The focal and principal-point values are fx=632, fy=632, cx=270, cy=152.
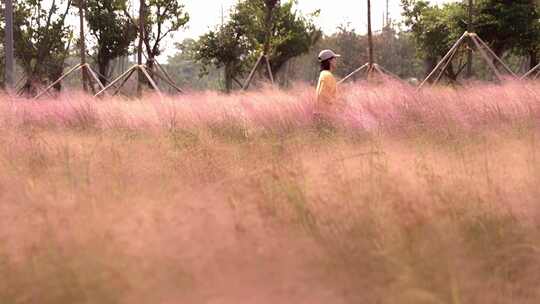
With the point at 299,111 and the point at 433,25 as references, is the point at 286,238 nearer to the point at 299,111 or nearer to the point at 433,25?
the point at 299,111

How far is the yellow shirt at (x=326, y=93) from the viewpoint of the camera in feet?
21.3

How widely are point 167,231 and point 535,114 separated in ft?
17.8

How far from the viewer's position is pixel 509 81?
9.31 meters

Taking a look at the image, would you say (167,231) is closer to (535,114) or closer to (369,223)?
(369,223)

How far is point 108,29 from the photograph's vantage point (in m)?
27.6

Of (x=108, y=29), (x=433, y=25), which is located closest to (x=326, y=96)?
(x=108, y=29)

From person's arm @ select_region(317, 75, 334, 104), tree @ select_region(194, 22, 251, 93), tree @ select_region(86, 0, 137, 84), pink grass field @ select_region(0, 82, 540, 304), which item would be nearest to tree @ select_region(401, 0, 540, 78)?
tree @ select_region(194, 22, 251, 93)

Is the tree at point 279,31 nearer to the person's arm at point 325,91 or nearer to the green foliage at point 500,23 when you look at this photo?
the green foliage at point 500,23

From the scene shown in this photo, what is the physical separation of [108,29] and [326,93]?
75.2 feet

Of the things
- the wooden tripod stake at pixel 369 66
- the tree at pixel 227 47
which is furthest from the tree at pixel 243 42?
the wooden tripod stake at pixel 369 66

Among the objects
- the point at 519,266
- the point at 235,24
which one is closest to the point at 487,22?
the point at 235,24

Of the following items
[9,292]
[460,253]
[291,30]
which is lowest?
[9,292]

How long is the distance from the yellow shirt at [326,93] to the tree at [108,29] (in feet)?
70.6

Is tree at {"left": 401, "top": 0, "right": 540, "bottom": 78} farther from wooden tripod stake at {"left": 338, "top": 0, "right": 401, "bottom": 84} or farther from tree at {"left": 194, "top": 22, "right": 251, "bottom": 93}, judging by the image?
tree at {"left": 194, "top": 22, "right": 251, "bottom": 93}
